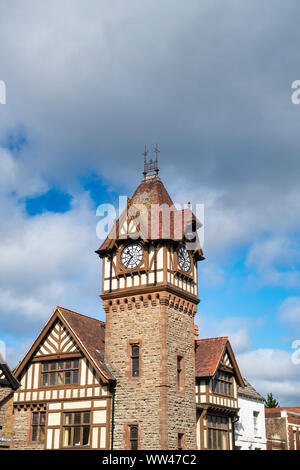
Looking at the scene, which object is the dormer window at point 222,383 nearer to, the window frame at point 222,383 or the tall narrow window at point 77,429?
the window frame at point 222,383

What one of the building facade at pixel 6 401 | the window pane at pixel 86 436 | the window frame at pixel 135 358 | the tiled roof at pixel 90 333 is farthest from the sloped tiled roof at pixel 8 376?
the window frame at pixel 135 358

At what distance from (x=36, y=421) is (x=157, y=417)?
26.1 ft

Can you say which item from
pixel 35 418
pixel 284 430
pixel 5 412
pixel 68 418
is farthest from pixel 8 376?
pixel 284 430

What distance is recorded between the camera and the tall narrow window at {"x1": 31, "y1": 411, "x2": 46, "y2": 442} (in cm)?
3400

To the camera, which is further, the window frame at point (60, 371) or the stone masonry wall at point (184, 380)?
the window frame at point (60, 371)

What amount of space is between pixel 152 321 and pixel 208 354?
6239mm

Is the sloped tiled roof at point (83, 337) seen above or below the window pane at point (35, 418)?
above

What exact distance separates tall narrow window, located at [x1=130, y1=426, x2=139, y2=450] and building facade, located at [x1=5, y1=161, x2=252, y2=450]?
50 millimetres

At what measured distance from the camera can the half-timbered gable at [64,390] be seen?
3241 cm

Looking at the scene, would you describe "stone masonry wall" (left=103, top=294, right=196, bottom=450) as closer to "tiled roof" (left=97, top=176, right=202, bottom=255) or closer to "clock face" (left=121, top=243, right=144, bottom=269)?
"clock face" (left=121, top=243, right=144, bottom=269)

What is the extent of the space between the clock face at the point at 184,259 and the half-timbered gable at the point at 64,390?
6.83 metres

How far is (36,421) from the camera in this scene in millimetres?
34406

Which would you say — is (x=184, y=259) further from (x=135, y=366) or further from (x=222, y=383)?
(x=222, y=383)

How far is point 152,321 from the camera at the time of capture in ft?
108
